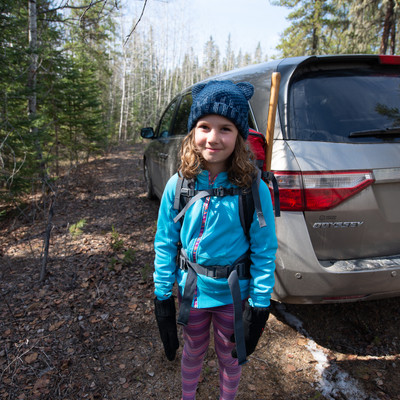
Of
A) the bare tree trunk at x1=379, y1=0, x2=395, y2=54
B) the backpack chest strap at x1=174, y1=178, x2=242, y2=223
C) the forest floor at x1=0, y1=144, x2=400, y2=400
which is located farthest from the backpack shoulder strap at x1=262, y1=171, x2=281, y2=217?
the bare tree trunk at x1=379, y1=0, x2=395, y2=54

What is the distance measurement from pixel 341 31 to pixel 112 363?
19824mm

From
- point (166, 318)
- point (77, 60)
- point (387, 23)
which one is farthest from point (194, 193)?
point (387, 23)

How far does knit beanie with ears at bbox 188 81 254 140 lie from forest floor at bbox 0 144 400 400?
1.91m

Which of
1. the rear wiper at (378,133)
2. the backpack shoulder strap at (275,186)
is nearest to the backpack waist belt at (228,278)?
the backpack shoulder strap at (275,186)

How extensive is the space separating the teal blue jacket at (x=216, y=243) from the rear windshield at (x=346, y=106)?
0.82 meters

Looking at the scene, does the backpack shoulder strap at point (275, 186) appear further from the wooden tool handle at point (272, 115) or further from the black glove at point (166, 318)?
the black glove at point (166, 318)

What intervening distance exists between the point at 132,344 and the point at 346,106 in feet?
8.65

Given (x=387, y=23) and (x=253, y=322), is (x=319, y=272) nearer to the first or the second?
(x=253, y=322)

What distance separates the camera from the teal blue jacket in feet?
4.97

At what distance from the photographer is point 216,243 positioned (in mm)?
1535

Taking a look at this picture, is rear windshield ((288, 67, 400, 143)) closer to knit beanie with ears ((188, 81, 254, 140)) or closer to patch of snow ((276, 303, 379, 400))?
knit beanie with ears ((188, 81, 254, 140))

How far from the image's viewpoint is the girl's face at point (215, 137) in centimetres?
145

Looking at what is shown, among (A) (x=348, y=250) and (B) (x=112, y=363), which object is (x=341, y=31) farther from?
(B) (x=112, y=363)

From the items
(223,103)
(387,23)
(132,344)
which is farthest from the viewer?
(387,23)
